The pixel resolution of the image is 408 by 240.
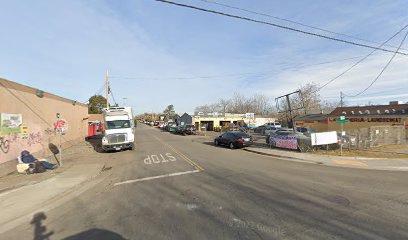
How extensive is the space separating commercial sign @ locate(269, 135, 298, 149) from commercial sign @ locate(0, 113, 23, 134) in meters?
16.8

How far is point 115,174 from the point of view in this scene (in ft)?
33.8

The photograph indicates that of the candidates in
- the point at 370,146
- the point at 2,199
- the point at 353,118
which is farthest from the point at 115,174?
the point at 353,118

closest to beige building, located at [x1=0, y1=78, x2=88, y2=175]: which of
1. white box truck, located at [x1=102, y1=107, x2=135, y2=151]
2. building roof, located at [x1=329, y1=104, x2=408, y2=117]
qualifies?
white box truck, located at [x1=102, y1=107, x2=135, y2=151]

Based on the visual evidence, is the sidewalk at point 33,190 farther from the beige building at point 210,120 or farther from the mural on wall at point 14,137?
the beige building at point 210,120

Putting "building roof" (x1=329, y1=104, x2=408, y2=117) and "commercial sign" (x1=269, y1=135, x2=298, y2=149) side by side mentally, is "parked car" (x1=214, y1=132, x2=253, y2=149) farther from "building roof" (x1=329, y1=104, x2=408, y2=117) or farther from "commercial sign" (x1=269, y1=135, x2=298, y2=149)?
"building roof" (x1=329, y1=104, x2=408, y2=117)

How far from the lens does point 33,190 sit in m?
7.72

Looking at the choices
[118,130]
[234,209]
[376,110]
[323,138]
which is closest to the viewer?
[234,209]

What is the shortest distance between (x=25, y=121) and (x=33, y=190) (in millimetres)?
6700

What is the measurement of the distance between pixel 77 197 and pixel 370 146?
19.1m

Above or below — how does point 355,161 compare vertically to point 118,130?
below

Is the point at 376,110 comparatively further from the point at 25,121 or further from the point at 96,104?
the point at 96,104

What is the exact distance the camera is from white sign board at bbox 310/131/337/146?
15.4m

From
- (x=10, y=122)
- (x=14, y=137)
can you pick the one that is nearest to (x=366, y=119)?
(x=14, y=137)

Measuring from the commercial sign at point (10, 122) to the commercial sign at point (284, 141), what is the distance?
1675 cm
